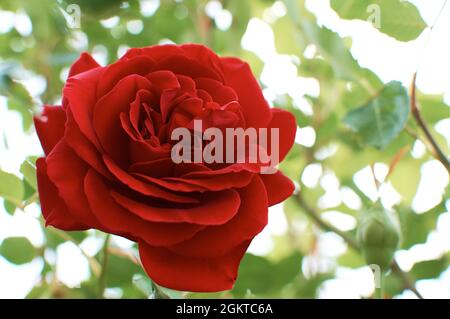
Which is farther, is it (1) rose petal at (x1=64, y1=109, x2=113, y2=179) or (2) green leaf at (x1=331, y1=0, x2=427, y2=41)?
(2) green leaf at (x1=331, y1=0, x2=427, y2=41)

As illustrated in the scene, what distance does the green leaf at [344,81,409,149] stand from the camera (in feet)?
2.12

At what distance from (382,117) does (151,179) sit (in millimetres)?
308

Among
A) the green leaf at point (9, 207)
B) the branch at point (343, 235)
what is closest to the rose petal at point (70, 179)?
the green leaf at point (9, 207)

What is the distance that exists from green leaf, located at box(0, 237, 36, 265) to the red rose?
0.33 m

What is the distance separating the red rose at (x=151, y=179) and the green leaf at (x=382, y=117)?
0.19 meters

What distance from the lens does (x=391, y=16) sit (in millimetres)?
671

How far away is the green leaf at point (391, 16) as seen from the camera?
67 cm

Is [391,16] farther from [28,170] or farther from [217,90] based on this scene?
[28,170]

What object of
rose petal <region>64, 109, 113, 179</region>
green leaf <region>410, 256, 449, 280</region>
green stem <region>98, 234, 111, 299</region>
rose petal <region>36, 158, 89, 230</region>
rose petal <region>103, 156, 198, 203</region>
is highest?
rose petal <region>64, 109, 113, 179</region>

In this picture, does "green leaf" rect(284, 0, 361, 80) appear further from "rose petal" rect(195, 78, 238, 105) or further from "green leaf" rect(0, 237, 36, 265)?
"green leaf" rect(0, 237, 36, 265)

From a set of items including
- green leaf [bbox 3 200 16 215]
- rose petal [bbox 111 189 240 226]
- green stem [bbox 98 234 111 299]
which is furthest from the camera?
green leaf [bbox 3 200 16 215]

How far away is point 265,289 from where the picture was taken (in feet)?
2.45

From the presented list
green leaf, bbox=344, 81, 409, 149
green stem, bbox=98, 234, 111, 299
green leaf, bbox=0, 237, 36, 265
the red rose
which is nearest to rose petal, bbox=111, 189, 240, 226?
the red rose

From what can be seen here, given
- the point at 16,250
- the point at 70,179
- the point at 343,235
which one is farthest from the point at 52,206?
the point at 343,235
